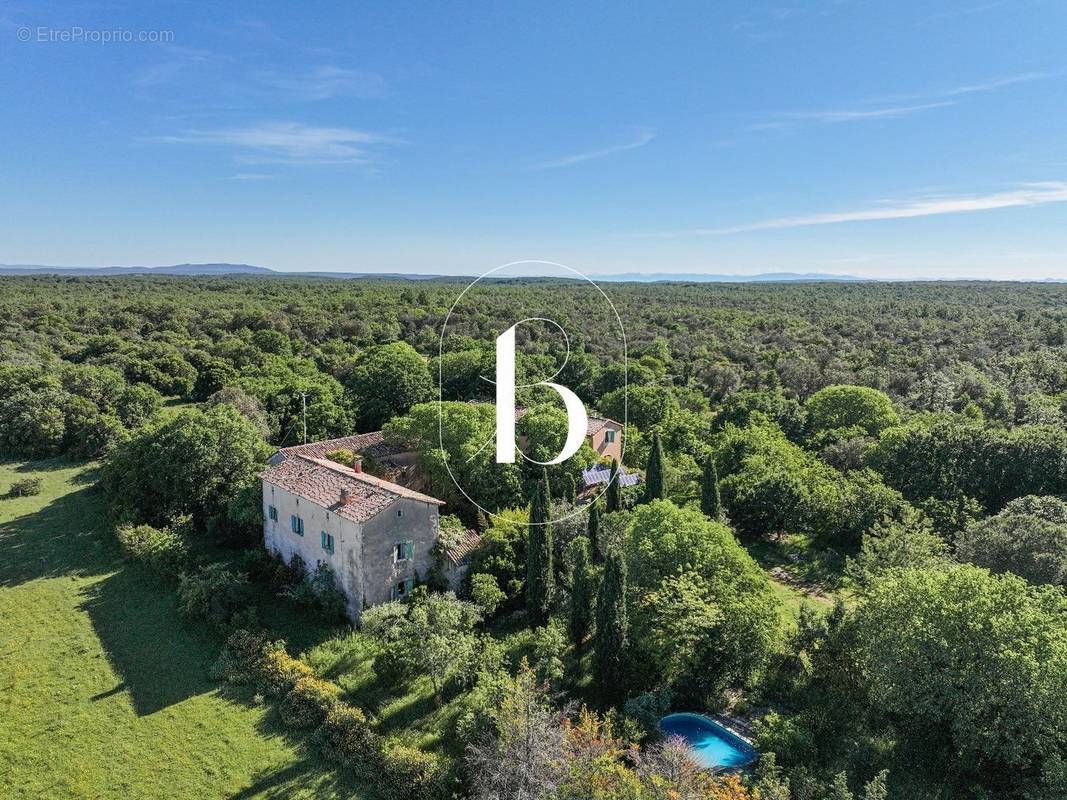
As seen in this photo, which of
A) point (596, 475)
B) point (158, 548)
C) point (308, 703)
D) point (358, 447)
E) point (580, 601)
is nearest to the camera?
point (308, 703)

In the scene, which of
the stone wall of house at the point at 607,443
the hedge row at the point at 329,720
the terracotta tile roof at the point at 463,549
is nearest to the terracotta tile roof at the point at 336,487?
the terracotta tile roof at the point at 463,549

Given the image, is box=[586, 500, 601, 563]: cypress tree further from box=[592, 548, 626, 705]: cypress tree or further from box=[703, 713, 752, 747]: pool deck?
box=[703, 713, 752, 747]: pool deck

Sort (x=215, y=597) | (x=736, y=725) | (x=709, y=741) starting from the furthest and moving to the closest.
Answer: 1. (x=215, y=597)
2. (x=736, y=725)
3. (x=709, y=741)

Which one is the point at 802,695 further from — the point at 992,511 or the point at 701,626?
the point at 992,511

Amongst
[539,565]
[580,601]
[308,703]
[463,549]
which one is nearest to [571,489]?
[463,549]

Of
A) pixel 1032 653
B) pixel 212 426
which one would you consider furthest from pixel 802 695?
pixel 212 426

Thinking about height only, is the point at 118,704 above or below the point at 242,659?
below

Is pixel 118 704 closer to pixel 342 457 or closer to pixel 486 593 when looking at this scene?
pixel 486 593
